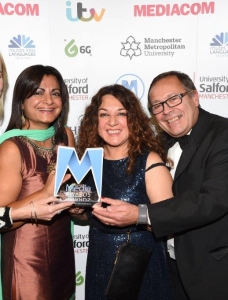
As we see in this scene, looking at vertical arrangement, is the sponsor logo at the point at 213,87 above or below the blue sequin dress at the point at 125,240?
above

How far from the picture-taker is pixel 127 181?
71.0 inches

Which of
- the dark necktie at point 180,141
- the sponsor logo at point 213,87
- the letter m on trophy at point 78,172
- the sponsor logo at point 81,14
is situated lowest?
the letter m on trophy at point 78,172

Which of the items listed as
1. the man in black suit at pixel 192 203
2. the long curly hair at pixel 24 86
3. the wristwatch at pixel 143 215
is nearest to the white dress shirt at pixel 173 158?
the man in black suit at pixel 192 203

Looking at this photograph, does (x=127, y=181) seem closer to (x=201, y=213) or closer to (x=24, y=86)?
(x=201, y=213)

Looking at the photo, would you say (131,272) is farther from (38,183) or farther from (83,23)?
(83,23)

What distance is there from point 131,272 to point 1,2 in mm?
2267

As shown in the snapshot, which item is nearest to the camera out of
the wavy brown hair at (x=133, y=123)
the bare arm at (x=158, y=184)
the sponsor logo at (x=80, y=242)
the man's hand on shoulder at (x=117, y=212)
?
the man's hand on shoulder at (x=117, y=212)

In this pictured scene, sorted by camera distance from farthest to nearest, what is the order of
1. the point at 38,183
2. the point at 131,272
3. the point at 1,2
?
the point at 1,2, the point at 38,183, the point at 131,272

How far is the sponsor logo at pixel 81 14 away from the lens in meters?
2.75

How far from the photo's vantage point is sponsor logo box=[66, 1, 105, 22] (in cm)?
275

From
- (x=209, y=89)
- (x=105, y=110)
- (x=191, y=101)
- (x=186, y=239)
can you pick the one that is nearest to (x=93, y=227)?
(x=186, y=239)

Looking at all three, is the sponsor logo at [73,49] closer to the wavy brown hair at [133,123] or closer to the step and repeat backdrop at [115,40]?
the step and repeat backdrop at [115,40]

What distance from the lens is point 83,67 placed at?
9.23 ft

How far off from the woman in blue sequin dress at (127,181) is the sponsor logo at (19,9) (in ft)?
4.16
